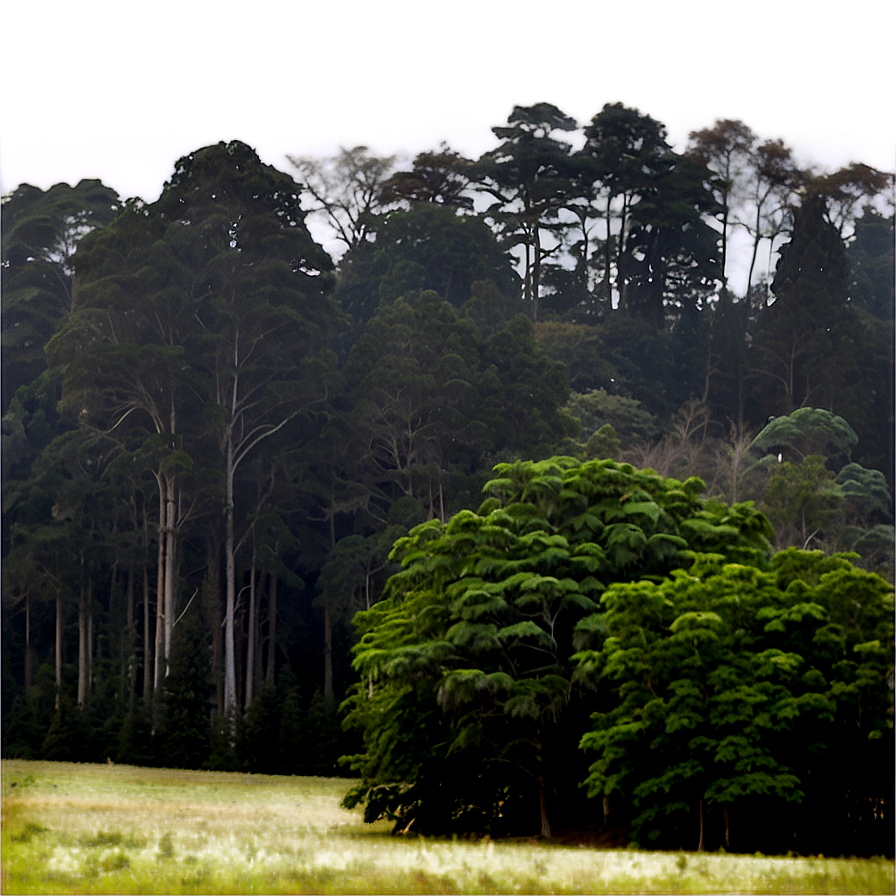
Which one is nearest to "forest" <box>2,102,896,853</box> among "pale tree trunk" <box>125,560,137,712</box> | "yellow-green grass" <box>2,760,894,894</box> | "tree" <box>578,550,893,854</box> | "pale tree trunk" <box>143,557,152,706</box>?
"tree" <box>578,550,893,854</box>

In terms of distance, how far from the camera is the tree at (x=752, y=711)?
13.5 metres

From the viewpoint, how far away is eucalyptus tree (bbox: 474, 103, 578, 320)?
4381 centimetres

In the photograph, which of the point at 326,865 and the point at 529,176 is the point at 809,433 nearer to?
the point at 529,176

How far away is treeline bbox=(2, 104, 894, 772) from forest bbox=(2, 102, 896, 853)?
0.11m

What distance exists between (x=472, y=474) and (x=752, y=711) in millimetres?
22296

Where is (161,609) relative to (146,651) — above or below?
above

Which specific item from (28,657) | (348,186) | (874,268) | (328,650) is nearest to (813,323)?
(874,268)

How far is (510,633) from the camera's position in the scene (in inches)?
595

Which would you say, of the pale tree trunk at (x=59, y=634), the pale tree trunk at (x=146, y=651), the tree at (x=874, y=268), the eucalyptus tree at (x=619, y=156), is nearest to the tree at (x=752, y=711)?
the pale tree trunk at (x=146, y=651)

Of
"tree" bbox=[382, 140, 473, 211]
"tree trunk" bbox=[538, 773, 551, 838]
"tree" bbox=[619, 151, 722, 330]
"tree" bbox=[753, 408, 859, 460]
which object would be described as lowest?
"tree trunk" bbox=[538, 773, 551, 838]

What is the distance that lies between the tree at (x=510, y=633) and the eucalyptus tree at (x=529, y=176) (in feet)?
90.8

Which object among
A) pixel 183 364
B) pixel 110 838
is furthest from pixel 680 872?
pixel 183 364

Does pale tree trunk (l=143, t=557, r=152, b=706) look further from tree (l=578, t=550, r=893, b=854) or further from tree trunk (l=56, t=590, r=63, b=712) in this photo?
tree (l=578, t=550, r=893, b=854)

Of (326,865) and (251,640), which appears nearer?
(326,865)
